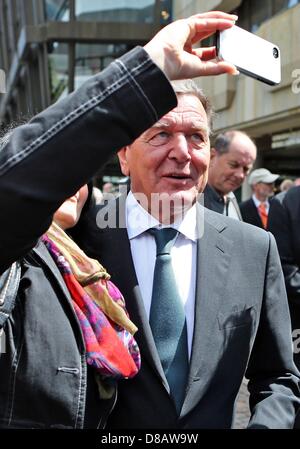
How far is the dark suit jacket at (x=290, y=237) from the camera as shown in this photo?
3.54m

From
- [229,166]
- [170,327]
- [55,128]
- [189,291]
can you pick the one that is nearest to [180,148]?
[189,291]

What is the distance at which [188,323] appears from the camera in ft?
6.24

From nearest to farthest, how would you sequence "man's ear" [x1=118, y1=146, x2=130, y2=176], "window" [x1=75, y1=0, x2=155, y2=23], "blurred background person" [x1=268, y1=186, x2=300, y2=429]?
"man's ear" [x1=118, y1=146, x2=130, y2=176], "blurred background person" [x1=268, y1=186, x2=300, y2=429], "window" [x1=75, y1=0, x2=155, y2=23]

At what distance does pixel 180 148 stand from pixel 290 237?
6.16ft

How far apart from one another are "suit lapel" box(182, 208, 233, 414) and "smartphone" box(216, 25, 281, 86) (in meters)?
0.81

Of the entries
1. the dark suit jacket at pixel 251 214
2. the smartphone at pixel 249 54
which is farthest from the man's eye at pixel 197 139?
the dark suit jacket at pixel 251 214

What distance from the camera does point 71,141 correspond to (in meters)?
1.03

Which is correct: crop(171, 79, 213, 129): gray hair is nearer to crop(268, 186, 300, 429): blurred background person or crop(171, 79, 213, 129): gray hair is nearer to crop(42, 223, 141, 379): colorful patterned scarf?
crop(42, 223, 141, 379): colorful patterned scarf

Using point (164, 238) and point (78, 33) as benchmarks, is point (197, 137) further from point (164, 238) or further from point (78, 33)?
point (78, 33)

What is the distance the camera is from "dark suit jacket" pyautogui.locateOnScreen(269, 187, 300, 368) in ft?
11.6

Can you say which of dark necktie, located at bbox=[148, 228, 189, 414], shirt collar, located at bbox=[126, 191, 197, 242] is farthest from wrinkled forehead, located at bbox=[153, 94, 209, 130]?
dark necktie, located at bbox=[148, 228, 189, 414]

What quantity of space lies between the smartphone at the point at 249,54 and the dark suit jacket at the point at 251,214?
4.68 metres

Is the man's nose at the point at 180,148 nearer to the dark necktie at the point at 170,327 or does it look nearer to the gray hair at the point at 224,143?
the dark necktie at the point at 170,327

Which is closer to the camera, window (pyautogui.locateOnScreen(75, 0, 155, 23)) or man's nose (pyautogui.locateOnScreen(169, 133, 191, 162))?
man's nose (pyautogui.locateOnScreen(169, 133, 191, 162))
